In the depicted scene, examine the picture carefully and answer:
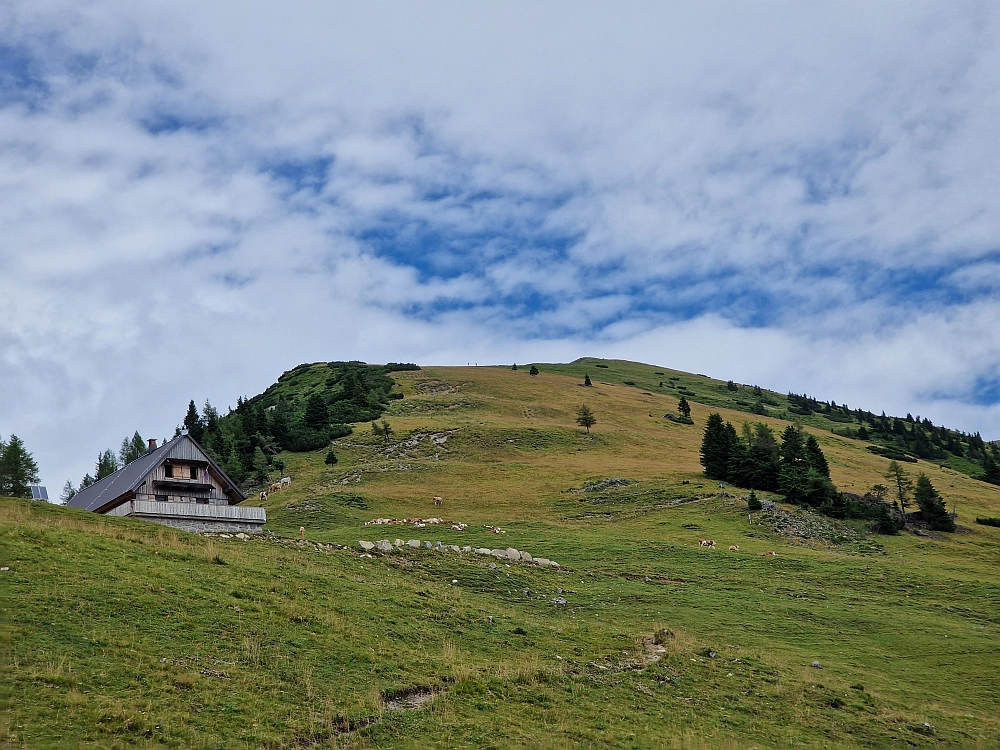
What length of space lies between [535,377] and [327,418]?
65.2 m

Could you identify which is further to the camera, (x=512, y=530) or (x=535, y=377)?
(x=535, y=377)

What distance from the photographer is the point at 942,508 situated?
211 feet

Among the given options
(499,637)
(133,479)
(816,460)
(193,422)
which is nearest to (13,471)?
(133,479)

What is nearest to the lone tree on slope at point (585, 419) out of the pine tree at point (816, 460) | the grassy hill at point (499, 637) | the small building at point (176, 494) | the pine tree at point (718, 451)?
the pine tree at point (718, 451)

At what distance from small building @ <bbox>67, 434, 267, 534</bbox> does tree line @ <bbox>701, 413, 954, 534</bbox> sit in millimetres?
43705

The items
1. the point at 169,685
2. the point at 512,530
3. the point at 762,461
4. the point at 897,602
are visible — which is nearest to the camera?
the point at 169,685

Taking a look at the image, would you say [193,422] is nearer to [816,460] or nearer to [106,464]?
[106,464]

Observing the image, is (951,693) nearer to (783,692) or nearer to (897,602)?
(783,692)

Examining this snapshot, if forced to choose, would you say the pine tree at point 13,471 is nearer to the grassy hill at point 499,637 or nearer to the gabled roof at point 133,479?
the gabled roof at point 133,479

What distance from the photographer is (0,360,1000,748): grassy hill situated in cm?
1639

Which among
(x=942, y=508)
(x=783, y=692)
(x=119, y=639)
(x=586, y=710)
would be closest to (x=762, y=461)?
(x=942, y=508)

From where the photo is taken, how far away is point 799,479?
65.2 m

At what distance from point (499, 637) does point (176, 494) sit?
33.7m

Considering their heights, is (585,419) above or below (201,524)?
above
